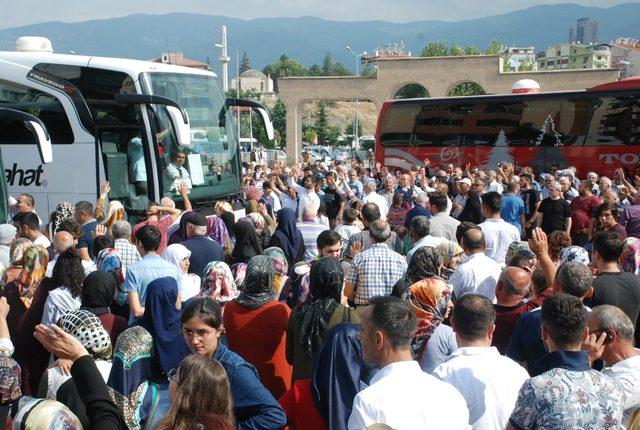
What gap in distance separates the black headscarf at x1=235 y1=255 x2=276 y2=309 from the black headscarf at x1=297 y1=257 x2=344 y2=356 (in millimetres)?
407

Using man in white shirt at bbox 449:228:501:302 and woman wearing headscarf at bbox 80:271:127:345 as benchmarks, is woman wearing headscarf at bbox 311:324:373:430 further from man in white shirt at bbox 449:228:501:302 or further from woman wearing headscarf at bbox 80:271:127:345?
man in white shirt at bbox 449:228:501:302

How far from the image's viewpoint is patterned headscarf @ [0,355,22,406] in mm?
4516

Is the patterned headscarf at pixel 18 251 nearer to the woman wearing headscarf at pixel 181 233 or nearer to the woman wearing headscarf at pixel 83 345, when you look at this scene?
the woman wearing headscarf at pixel 181 233

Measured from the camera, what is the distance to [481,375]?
4.30m

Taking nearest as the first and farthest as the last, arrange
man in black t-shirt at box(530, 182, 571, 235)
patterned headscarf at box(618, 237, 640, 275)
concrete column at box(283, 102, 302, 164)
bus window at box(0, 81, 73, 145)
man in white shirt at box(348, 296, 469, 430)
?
man in white shirt at box(348, 296, 469, 430) → patterned headscarf at box(618, 237, 640, 275) → man in black t-shirt at box(530, 182, 571, 235) → bus window at box(0, 81, 73, 145) → concrete column at box(283, 102, 302, 164)

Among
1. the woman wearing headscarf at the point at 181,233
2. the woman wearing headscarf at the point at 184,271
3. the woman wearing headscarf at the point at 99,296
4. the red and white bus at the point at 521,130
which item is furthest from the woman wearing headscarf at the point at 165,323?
the red and white bus at the point at 521,130

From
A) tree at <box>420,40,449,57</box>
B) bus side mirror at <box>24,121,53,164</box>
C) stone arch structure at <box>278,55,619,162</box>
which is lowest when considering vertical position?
bus side mirror at <box>24,121,53,164</box>

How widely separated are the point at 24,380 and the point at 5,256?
2570 millimetres

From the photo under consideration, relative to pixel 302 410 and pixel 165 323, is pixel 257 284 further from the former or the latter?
pixel 302 410

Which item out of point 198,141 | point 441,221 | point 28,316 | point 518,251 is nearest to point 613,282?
point 518,251

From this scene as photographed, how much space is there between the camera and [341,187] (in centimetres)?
1628

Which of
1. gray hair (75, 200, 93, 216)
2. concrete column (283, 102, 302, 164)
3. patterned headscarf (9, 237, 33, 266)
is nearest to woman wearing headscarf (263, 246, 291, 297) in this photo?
patterned headscarf (9, 237, 33, 266)

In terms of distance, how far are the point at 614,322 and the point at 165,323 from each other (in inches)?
119

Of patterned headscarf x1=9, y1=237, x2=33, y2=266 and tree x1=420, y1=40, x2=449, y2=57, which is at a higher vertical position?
tree x1=420, y1=40, x2=449, y2=57
